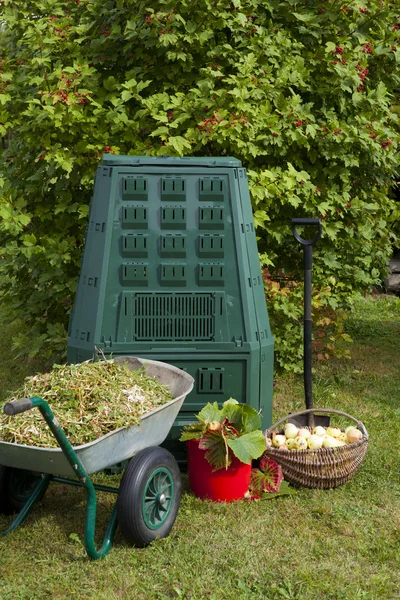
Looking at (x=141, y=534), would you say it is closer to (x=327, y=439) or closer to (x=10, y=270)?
(x=327, y=439)

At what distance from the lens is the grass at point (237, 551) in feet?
10.9

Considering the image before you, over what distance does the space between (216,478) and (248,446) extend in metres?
0.27

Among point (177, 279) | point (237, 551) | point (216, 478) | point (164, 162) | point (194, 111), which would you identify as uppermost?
point (194, 111)

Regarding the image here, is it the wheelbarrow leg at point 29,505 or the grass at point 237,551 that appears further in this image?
the wheelbarrow leg at point 29,505

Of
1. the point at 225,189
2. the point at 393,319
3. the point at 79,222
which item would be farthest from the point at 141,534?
the point at 393,319

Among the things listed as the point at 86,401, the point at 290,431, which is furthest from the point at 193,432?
the point at 86,401

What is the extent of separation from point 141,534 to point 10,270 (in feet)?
9.86

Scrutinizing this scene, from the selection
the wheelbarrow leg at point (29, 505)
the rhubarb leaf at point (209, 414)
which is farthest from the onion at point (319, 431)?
the wheelbarrow leg at point (29, 505)

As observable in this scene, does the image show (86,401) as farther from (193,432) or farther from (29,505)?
(193,432)

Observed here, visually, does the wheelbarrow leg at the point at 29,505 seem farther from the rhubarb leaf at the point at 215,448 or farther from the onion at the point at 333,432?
the onion at the point at 333,432

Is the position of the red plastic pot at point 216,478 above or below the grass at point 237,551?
above

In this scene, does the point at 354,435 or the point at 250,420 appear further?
the point at 354,435

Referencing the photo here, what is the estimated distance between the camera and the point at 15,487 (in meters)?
4.05

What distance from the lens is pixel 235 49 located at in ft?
18.7
